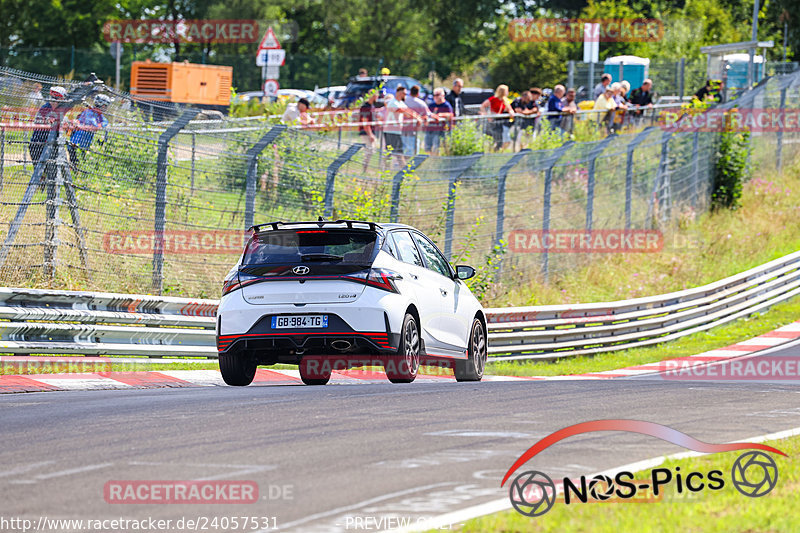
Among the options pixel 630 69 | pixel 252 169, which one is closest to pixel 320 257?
pixel 252 169

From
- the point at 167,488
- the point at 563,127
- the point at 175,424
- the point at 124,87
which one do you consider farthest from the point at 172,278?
the point at 124,87

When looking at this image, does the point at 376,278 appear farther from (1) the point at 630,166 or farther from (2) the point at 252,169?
(1) the point at 630,166

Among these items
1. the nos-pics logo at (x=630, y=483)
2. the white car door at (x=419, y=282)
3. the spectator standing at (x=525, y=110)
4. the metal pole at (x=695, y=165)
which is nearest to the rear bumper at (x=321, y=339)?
the white car door at (x=419, y=282)

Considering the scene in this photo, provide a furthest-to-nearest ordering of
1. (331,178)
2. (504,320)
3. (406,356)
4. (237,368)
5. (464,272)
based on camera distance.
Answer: (504,320)
(331,178)
(464,272)
(237,368)
(406,356)

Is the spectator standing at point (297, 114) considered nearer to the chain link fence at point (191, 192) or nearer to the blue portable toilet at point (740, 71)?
the chain link fence at point (191, 192)

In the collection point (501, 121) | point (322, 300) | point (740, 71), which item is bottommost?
point (322, 300)

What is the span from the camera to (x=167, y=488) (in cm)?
632

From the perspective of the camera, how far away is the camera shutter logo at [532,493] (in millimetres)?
6035

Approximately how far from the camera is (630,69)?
4678 centimetres

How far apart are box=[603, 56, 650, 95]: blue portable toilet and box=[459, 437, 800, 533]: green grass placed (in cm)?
4100

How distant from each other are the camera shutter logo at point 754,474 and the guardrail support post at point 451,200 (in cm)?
1252

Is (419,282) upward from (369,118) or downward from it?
downward

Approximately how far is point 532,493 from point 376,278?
495cm

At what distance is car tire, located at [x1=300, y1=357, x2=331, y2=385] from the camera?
42.8ft
